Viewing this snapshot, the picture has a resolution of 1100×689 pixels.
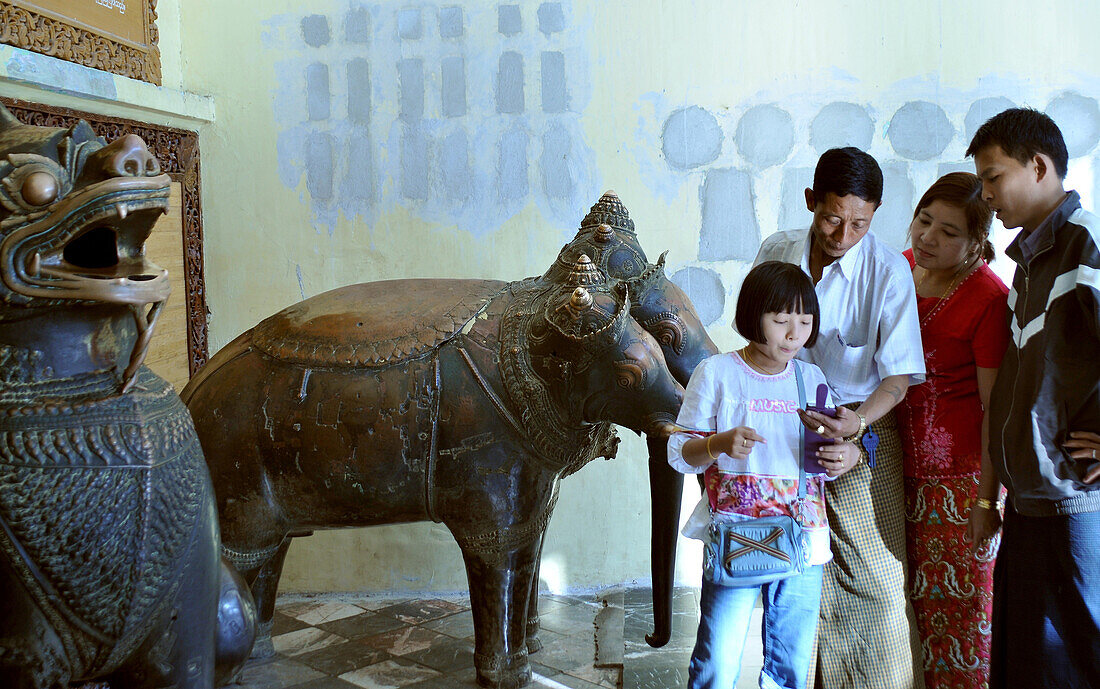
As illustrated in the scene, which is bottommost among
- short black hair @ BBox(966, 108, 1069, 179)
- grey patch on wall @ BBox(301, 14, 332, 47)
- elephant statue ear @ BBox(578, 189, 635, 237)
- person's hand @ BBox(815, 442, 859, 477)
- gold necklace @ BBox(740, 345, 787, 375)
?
person's hand @ BBox(815, 442, 859, 477)

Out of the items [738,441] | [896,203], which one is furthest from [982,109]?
[738,441]

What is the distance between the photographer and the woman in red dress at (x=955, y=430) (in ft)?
7.82

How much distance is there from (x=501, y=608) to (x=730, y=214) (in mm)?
2174

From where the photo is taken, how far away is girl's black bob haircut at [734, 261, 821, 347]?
2.14m

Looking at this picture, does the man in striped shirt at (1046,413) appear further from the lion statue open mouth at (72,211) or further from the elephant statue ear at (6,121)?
the elephant statue ear at (6,121)

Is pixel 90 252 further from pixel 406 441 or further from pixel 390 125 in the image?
pixel 390 125

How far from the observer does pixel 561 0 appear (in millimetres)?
4055

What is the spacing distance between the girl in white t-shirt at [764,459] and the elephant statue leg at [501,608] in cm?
75

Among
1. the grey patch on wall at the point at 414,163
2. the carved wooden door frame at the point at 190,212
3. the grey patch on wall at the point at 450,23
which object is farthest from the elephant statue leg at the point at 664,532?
the carved wooden door frame at the point at 190,212

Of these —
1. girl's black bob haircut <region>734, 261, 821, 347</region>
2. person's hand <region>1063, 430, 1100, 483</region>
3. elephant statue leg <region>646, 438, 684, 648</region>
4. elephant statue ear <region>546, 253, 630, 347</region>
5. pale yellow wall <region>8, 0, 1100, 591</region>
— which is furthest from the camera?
pale yellow wall <region>8, 0, 1100, 591</region>

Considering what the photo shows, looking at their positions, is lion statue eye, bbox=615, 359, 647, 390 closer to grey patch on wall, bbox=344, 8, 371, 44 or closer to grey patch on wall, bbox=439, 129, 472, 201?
grey patch on wall, bbox=439, 129, 472, 201

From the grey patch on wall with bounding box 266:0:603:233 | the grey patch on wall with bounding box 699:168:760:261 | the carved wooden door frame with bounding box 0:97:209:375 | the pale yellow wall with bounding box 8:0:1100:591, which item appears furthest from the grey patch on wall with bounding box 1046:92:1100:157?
the carved wooden door frame with bounding box 0:97:209:375

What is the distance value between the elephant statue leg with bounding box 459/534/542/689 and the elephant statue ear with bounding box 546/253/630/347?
73 cm

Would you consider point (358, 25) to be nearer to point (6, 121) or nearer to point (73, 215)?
point (6, 121)
